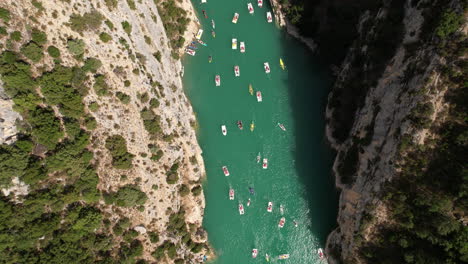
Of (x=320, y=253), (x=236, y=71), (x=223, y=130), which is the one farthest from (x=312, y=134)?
(x=320, y=253)

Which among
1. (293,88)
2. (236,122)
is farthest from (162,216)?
(293,88)

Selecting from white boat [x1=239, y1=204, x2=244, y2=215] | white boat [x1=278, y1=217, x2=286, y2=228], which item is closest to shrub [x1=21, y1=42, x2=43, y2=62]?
white boat [x1=239, y1=204, x2=244, y2=215]

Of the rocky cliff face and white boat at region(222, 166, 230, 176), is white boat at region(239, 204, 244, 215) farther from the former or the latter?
the rocky cliff face

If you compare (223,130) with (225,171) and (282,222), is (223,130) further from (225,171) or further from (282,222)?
(282,222)

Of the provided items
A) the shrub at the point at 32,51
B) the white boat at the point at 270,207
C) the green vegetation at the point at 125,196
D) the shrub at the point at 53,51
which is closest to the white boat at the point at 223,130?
the white boat at the point at 270,207

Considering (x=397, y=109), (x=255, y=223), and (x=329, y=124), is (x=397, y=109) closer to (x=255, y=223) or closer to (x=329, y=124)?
(x=329, y=124)

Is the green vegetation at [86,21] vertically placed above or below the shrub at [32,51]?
above

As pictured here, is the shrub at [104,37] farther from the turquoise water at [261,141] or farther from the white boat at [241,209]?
the white boat at [241,209]
